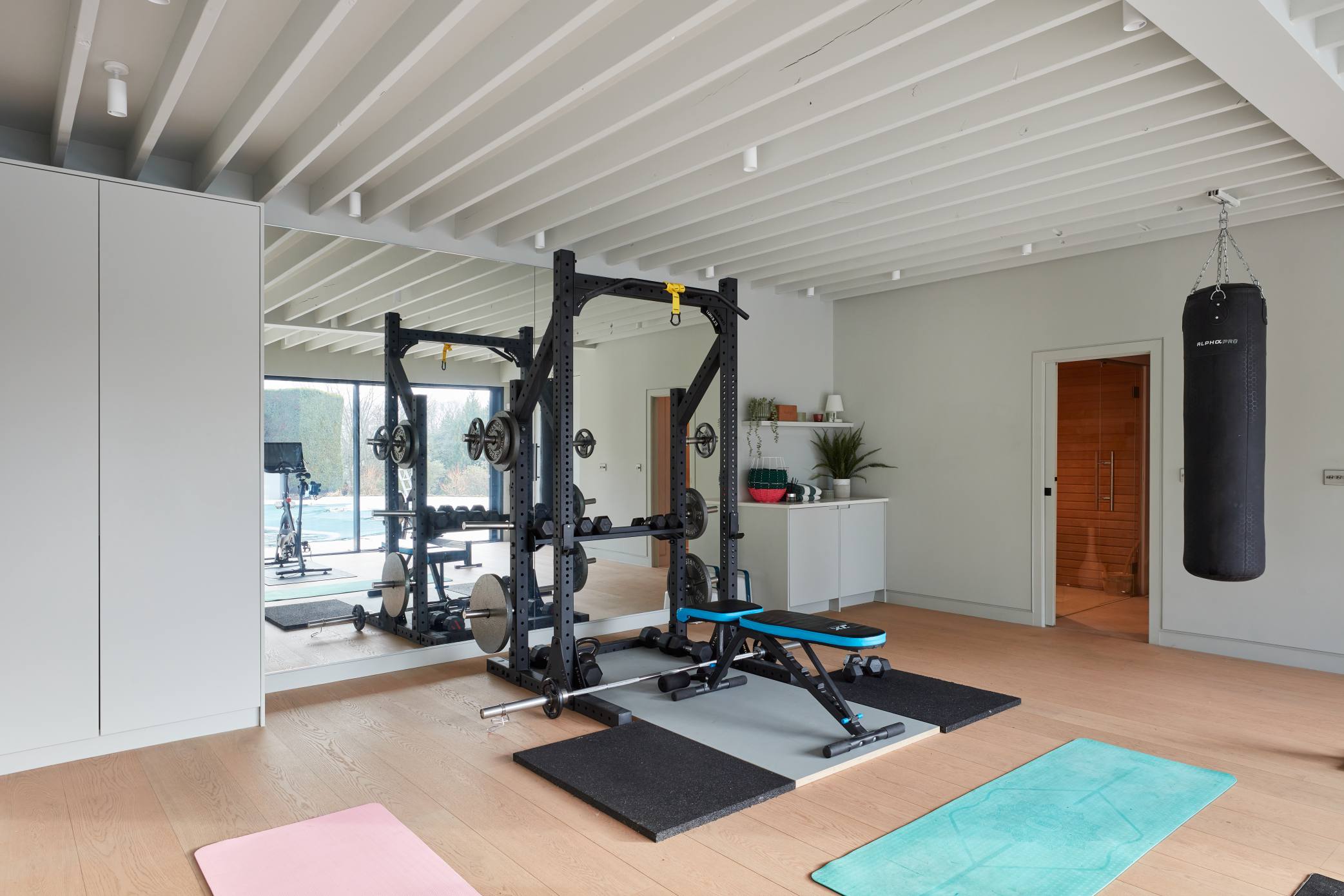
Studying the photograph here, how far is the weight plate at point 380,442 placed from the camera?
480cm

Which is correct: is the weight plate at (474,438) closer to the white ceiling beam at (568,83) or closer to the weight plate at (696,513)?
the white ceiling beam at (568,83)

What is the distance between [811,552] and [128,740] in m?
4.65

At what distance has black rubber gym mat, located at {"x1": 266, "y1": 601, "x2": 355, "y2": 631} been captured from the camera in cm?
441

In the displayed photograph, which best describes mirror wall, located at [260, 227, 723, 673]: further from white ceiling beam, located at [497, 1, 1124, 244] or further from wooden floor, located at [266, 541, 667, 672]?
white ceiling beam, located at [497, 1, 1124, 244]

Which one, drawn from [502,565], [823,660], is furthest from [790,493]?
[502,565]

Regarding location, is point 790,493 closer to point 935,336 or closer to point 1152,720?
point 935,336

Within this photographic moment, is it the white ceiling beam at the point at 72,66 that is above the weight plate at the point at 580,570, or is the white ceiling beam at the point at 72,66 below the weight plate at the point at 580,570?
above

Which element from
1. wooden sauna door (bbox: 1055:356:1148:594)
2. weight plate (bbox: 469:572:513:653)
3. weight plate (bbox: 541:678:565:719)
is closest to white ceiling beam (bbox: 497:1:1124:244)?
weight plate (bbox: 469:572:513:653)

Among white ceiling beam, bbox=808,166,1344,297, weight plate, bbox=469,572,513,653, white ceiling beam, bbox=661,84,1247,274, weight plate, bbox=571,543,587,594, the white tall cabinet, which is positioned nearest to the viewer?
the white tall cabinet

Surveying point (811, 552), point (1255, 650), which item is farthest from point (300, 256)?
point (1255, 650)

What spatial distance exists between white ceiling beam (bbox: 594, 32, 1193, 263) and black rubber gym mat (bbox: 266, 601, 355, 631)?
115 inches

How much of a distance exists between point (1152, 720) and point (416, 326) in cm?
458

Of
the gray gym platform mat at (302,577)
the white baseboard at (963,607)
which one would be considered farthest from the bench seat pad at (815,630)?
the white baseboard at (963,607)

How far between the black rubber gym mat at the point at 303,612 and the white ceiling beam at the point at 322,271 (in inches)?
64.3
